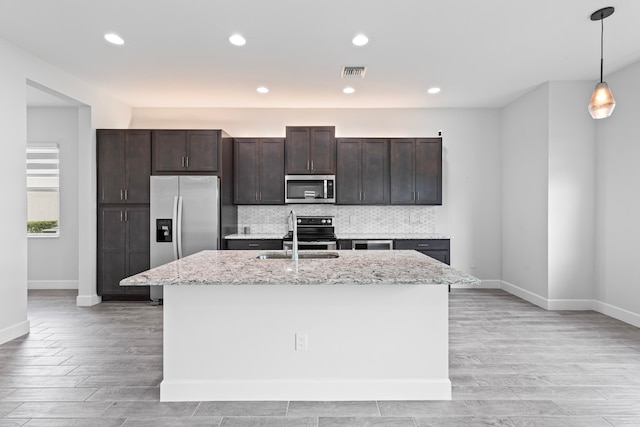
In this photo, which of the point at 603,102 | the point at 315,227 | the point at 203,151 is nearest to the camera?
the point at 603,102

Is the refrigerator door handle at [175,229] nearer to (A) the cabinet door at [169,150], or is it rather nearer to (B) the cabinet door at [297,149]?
(A) the cabinet door at [169,150]

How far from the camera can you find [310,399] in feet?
7.91

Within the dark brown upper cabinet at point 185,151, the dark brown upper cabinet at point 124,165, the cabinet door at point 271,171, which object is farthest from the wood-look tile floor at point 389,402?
the cabinet door at point 271,171

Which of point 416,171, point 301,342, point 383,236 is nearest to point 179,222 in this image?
point 383,236

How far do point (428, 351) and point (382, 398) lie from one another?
431 mm

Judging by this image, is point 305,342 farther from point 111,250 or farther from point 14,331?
point 111,250

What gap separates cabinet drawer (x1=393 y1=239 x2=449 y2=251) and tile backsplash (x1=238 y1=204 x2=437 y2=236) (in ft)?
2.00

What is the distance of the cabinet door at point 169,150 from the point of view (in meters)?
5.04

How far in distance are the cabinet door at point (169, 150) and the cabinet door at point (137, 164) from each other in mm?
85

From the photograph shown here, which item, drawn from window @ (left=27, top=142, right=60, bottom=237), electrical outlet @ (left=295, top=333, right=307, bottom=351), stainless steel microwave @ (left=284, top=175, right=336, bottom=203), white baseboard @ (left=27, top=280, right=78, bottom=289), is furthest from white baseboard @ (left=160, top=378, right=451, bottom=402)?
window @ (left=27, top=142, right=60, bottom=237)

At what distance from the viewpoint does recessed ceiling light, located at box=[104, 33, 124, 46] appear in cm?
345

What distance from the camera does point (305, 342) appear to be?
95.4 inches

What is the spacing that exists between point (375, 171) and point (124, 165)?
3552 mm

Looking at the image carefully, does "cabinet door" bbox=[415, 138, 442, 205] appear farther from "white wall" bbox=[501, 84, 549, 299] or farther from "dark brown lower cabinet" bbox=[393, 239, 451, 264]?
"white wall" bbox=[501, 84, 549, 299]
